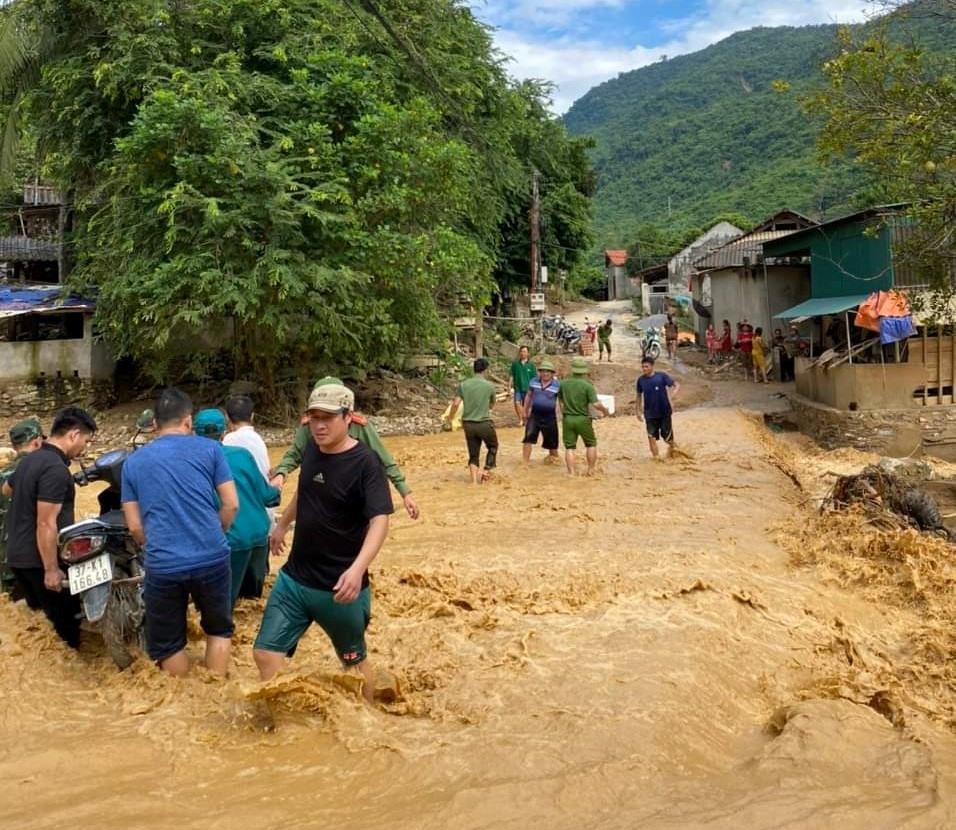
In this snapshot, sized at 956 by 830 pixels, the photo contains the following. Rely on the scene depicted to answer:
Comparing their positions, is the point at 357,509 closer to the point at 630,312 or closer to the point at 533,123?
the point at 533,123

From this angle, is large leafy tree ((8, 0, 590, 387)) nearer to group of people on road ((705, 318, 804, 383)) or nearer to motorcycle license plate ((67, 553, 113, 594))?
group of people on road ((705, 318, 804, 383))

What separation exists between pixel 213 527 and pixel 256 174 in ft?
41.7

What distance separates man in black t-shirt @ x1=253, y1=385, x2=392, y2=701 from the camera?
3730 mm

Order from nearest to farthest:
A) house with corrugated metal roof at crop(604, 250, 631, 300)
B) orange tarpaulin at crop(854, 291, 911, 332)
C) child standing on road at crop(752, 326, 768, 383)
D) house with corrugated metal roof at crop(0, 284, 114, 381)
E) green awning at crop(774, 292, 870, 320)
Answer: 1. orange tarpaulin at crop(854, 291, 911, 332)
2. house with corrugated metal roof at crop(0, 284, 114, 381)
3. green awning at crop(774, 292, 870, 320)
4. child standing on road at crop(752, 326, 768, 383)
5. house with corrugated metal roof at crop(604, 250, 631, 300)

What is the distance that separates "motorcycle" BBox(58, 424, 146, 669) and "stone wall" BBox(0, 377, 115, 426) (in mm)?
16388

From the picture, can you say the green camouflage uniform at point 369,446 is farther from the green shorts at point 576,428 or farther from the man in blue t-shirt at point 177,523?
the green shorts at point 576,428

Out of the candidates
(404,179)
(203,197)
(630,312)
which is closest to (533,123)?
(404,179)

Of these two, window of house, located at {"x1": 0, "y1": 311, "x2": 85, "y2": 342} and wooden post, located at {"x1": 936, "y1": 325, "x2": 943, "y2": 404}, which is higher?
window of house, located at {"x1": 0, "y1": 311, "x2": 85, "y2": 342}

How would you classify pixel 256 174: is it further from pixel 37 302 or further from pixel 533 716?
pixel 533 716

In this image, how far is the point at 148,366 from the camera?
1833cm

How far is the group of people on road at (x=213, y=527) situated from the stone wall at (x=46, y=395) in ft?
53.0

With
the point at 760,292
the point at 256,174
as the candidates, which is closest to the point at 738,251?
the point at 760,292

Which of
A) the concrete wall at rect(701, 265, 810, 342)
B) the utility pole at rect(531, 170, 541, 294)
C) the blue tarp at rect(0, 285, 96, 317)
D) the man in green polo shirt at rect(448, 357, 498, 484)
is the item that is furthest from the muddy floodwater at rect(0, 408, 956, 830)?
the utility pole at rect(531, 170, 541, 294)

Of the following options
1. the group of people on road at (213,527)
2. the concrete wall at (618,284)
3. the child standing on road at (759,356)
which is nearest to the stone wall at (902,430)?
the child standing on road at (759,356)
